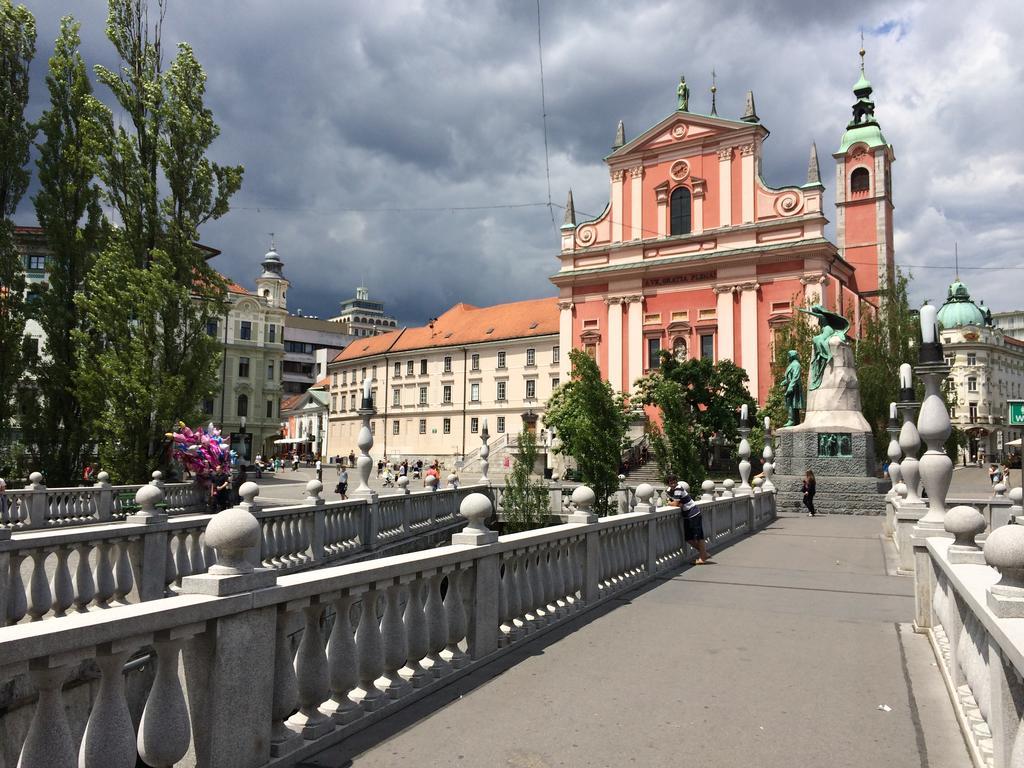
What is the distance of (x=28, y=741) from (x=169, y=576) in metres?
6.57

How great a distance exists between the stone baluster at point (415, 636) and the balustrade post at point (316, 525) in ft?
23.8

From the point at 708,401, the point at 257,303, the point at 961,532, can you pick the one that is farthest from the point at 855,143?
the point at 961,532

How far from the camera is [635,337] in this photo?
4762 centimetres

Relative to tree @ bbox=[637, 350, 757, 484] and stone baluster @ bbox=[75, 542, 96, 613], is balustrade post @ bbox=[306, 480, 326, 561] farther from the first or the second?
tree @ bbox=[637, 350, 757, 484]

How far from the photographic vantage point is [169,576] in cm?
866

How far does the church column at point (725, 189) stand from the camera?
45.8 meters

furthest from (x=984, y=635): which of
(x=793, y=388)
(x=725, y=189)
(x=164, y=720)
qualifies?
(x=725, y=189)

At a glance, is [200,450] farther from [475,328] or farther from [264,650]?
[475,328]

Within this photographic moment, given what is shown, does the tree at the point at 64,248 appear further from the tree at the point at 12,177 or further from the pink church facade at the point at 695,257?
the pink church facade at the point at 695,257

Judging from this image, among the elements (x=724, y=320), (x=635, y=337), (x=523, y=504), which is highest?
(x=724, y=320)

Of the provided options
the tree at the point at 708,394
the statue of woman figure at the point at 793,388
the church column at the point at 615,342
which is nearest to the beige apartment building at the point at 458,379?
the church column at the point at 615,342

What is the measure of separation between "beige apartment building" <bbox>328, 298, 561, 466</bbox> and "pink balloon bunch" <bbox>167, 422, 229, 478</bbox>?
1565 inches

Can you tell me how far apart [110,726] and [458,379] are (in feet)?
213

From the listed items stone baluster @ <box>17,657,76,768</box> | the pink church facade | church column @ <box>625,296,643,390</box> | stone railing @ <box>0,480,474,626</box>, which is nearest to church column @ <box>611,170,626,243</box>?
the pink church facade
